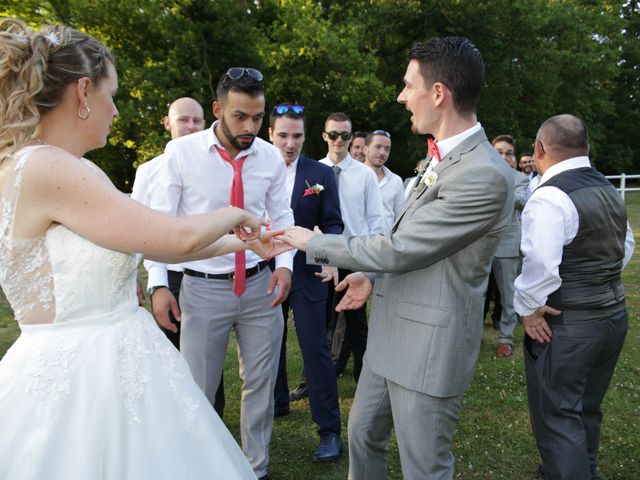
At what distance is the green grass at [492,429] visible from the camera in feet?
13.5

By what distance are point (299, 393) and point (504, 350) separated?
109 inches

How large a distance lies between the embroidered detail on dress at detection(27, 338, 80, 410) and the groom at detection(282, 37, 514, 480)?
1.20 metres

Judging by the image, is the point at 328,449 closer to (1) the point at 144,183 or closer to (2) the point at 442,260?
(2) the point at 442,260

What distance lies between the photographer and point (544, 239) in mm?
3404

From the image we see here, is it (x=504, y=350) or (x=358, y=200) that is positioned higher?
(x=358, y=200)

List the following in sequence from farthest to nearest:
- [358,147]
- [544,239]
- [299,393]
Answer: [358,147] < [299,393] < [544,239]

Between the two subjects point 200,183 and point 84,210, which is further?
point 200,183

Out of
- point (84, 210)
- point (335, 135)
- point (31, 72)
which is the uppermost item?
point (335, 135)

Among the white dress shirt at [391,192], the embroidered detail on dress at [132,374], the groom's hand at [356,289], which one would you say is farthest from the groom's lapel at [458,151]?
the white dress shirt at [391,192]

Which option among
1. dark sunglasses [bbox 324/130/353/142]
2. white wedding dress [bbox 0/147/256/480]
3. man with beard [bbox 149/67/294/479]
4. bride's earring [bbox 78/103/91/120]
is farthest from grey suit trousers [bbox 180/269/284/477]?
dark sunglasses [bbox 324/130/353/142]

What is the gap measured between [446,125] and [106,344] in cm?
184

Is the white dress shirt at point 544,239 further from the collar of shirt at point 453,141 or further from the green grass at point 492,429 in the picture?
the green grass at point 492,429

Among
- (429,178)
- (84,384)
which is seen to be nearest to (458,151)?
(429,178)

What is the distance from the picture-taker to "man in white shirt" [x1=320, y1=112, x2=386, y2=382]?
576 cm
